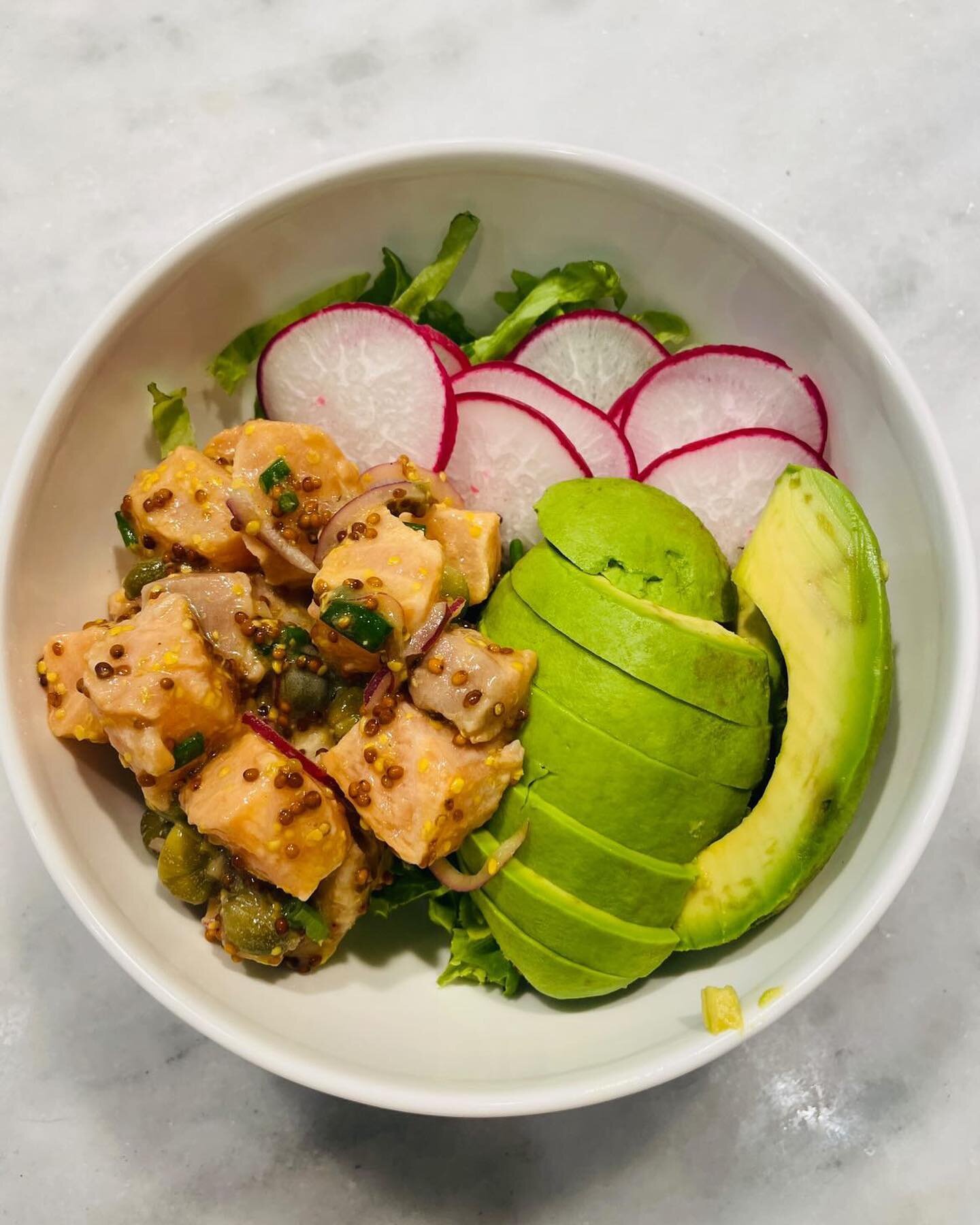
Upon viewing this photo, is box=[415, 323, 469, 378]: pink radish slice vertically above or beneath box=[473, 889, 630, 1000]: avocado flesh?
above

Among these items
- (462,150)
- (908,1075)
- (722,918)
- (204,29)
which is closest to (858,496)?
(722,918)

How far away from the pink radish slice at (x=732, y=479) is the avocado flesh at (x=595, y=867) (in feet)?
2.35

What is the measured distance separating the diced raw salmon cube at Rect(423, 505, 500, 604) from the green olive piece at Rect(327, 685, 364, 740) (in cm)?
30

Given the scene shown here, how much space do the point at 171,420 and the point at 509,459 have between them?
2.50 ft

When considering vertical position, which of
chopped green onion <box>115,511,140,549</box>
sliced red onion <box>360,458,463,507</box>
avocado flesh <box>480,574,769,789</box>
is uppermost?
sliced red onion <box>360,458,463,507</box>

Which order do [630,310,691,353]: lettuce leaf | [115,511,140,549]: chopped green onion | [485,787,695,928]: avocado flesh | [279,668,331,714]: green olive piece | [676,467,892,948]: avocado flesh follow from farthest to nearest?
[630,310,691,353]: lettuce leaf → [115,511,140,549]: chopped green onion → [279,668,331,714]: green olive piece → [485,787,695,928]: avocado flesh → [676,467,892,948]: avocado flesh

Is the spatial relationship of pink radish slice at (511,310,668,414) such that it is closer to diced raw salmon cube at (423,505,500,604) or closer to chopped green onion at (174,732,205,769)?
diced raw salmon cube at (423,505,500,604)

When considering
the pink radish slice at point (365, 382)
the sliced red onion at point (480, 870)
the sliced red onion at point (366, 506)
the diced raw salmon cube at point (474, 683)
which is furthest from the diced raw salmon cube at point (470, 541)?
the sliced red onion at point (480, 870)

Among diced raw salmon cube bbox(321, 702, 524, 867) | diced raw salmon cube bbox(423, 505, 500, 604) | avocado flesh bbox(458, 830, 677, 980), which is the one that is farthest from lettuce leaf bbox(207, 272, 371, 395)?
avocado flesh bbox(458, 830, 677, 980)

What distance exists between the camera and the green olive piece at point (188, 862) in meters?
1.87

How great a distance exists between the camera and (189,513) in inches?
79.6

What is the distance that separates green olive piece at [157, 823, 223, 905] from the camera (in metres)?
1.87

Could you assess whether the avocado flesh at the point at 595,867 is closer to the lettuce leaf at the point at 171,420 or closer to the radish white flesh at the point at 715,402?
the radish white flesh at the point at 715,402

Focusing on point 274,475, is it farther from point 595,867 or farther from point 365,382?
point 595,867
